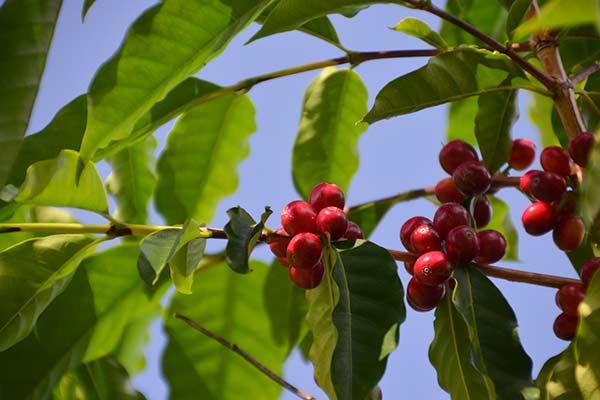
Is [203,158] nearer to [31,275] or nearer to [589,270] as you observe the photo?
[31,275]

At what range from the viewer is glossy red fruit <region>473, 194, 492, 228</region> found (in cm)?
109

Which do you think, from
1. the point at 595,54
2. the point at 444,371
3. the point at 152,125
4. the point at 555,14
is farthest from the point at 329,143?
the point at 555,14

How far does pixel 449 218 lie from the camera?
0.95 meters

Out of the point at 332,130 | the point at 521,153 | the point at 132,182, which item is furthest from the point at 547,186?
the point at 132,182

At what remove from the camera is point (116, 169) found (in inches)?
58.8

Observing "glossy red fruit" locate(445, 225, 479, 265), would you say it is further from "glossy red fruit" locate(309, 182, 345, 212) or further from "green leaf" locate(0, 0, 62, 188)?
"green leaf" locate(0, 0, 62, 188)

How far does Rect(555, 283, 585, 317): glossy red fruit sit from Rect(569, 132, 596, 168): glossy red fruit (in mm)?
145

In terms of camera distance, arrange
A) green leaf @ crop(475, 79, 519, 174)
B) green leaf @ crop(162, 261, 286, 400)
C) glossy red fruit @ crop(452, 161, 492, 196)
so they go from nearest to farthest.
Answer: glossy red fruit @ crop(452, 161, 492, 196) → green leaf @ crop(475, 79, 519, 174) → green leaf @ crop(162, 261, 286, 400)

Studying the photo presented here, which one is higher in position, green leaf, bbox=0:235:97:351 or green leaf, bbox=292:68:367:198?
green leaf, bbox=292:68:367:198

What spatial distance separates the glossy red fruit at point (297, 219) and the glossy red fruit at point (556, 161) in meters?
0.32

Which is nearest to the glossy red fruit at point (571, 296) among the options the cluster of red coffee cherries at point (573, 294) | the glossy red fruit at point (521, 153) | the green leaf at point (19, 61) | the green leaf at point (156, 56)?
the cluster of red coffee cherries at point (573, 294)

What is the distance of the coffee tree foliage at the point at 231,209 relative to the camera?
2.79ft

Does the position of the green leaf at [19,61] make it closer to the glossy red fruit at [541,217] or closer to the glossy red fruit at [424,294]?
the glossy red fruit at [424,294]

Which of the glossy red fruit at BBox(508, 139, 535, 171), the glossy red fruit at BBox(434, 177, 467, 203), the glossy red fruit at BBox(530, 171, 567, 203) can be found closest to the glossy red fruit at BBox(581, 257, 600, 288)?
A: the glossy red fruit at BBox(530, 171, 567, 203)
